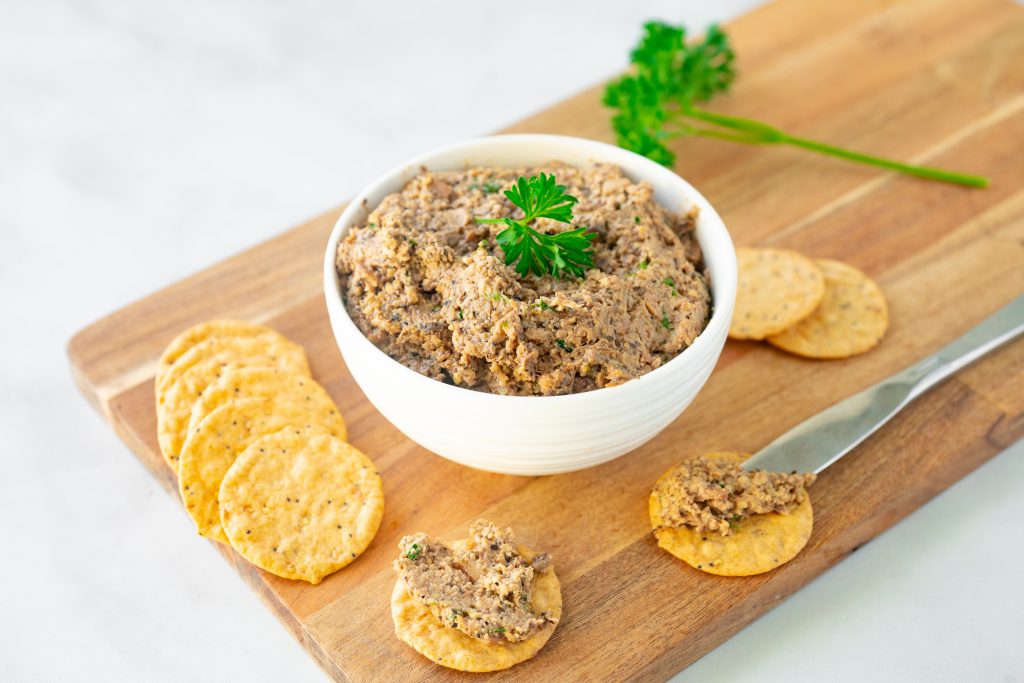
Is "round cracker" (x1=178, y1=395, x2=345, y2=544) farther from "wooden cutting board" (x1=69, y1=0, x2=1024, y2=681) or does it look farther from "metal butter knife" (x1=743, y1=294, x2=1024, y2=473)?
"metal butter knife" (x1=743, y1=294, x2=1024, y2=473)

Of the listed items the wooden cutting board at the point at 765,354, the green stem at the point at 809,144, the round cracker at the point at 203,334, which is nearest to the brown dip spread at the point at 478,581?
the wooden cutting board at the point at 765,354

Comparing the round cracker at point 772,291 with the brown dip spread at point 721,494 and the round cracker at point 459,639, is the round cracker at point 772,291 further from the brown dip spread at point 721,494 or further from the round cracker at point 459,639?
the round cracker at point 459,639

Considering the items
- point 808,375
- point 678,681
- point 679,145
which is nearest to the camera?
point 678,681

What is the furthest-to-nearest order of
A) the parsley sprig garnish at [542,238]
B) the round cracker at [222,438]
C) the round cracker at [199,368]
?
the round cracker at [199,368], the round cracker at [222,438], the parsley sprig garnish at [542,238]

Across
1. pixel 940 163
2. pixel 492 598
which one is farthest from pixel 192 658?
pixel 940 163

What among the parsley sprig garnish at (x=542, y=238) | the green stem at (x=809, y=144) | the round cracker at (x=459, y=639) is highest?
the parsley sprig garnish at (x=542, y=238)

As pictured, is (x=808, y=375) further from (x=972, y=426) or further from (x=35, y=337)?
(x=35, y=337)

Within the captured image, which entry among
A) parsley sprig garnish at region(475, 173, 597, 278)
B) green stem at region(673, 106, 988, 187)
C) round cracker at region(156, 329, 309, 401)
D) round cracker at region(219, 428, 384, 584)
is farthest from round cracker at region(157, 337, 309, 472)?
green stem at region(673, 106, 988, 187)
